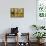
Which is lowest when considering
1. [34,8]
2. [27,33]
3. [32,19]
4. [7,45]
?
[7,45]

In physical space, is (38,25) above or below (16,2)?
below

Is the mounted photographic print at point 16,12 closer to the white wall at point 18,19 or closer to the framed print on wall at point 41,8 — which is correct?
the white wall at point 18,19

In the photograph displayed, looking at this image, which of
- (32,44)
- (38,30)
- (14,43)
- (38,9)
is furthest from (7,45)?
(38,9)

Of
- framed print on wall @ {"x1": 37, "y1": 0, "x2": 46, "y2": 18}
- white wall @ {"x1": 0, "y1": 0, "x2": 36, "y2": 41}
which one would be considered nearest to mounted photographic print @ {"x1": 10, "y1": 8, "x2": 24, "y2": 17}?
white wall @ {"x1": 0, "y1": 0, "x2": 36, "y2": 41}

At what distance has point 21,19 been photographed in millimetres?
7324

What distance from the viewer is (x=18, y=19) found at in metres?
7.32

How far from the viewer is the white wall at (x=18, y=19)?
23.8 ft

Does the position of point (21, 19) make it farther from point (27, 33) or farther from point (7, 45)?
point (7, 45)

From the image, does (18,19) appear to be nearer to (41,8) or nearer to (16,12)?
(16,12)

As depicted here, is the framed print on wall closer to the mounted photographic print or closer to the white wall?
the white wall

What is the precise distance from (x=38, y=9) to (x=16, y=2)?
99cm

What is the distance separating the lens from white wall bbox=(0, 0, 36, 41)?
726cm

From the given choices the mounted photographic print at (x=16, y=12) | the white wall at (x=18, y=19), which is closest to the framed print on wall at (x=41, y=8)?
the white wall at (x=18, y=19)

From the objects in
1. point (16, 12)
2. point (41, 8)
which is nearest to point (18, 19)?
point (16, 12)
